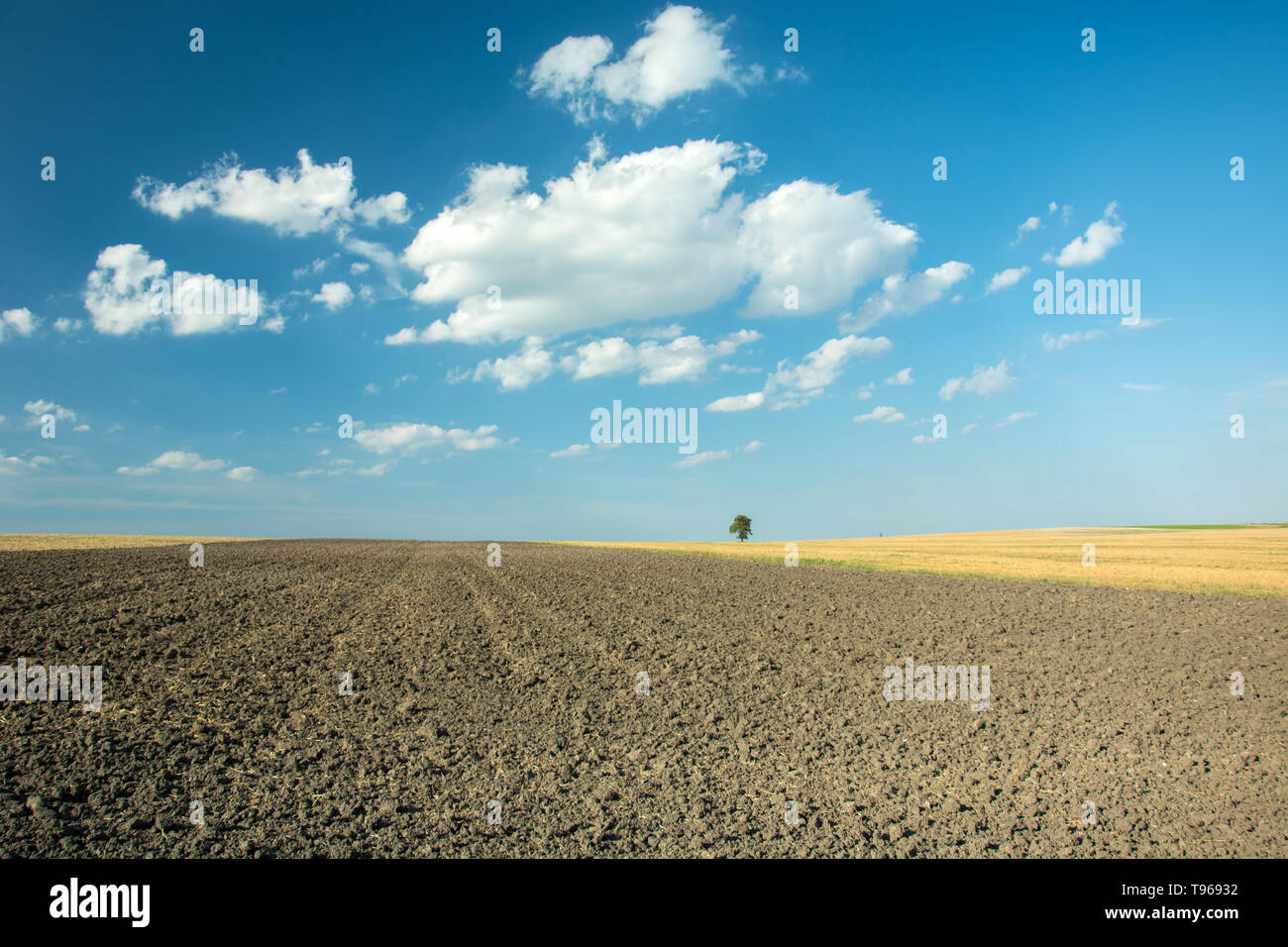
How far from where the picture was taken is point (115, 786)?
30.4 feet

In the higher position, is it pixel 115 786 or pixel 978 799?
pixel 115 786

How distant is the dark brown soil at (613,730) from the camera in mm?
8742

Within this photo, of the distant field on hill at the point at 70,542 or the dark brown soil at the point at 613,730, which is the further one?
the distant field on hill at the point at 70,542

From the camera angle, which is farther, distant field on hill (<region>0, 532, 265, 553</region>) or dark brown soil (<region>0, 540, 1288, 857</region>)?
distant field on hill (<region>0, 532, 265, 553</region>)

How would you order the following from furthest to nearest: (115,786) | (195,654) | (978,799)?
(195,654) → (978,799) → (115,786)

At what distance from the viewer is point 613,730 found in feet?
39.7

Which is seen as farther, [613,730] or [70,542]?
[70,542]

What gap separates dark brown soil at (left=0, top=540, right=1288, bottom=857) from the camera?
344 inches

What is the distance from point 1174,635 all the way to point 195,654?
24.8 m
